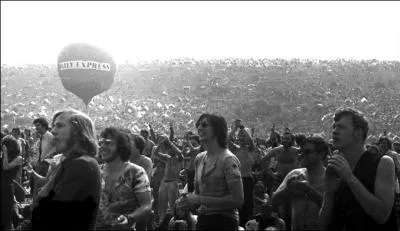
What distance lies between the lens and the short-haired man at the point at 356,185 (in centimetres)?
353

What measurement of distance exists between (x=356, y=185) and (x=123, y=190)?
1.61 metres

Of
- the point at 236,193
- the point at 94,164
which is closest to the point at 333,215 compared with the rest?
the point at 236,193

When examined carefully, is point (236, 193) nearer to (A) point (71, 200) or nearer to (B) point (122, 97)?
(A) point (71, 200)

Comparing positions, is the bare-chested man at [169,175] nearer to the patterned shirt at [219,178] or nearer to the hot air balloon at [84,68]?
the patterned shirt at [219,178]

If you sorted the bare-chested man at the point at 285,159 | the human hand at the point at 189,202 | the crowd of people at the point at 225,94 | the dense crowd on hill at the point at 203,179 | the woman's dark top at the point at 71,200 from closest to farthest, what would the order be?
the woman's dark top at the point at 71,200 → the dense crowd on hill at the point at 203,179 → the human hand at the point at 189,202 → the bare-chested man at the point at 285,159 → the crowd of people at the point at 225,94

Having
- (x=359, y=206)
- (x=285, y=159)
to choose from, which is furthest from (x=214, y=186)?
(x=285, y=159)

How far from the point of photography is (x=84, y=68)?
94.6 feet

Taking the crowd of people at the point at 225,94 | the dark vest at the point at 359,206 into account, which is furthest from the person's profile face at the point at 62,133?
the crowd of people at the point at 225,94

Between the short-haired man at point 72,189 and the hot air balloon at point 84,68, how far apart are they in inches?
1012

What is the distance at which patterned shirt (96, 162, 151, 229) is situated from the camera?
13.8 ft

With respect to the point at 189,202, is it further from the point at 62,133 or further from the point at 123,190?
the point at 62,133

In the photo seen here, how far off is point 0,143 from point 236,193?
330 cm

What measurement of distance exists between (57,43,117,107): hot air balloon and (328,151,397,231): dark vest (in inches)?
1020

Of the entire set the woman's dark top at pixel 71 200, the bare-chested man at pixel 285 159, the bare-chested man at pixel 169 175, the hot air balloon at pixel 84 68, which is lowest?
the bare-chested man at pixel 169 175
